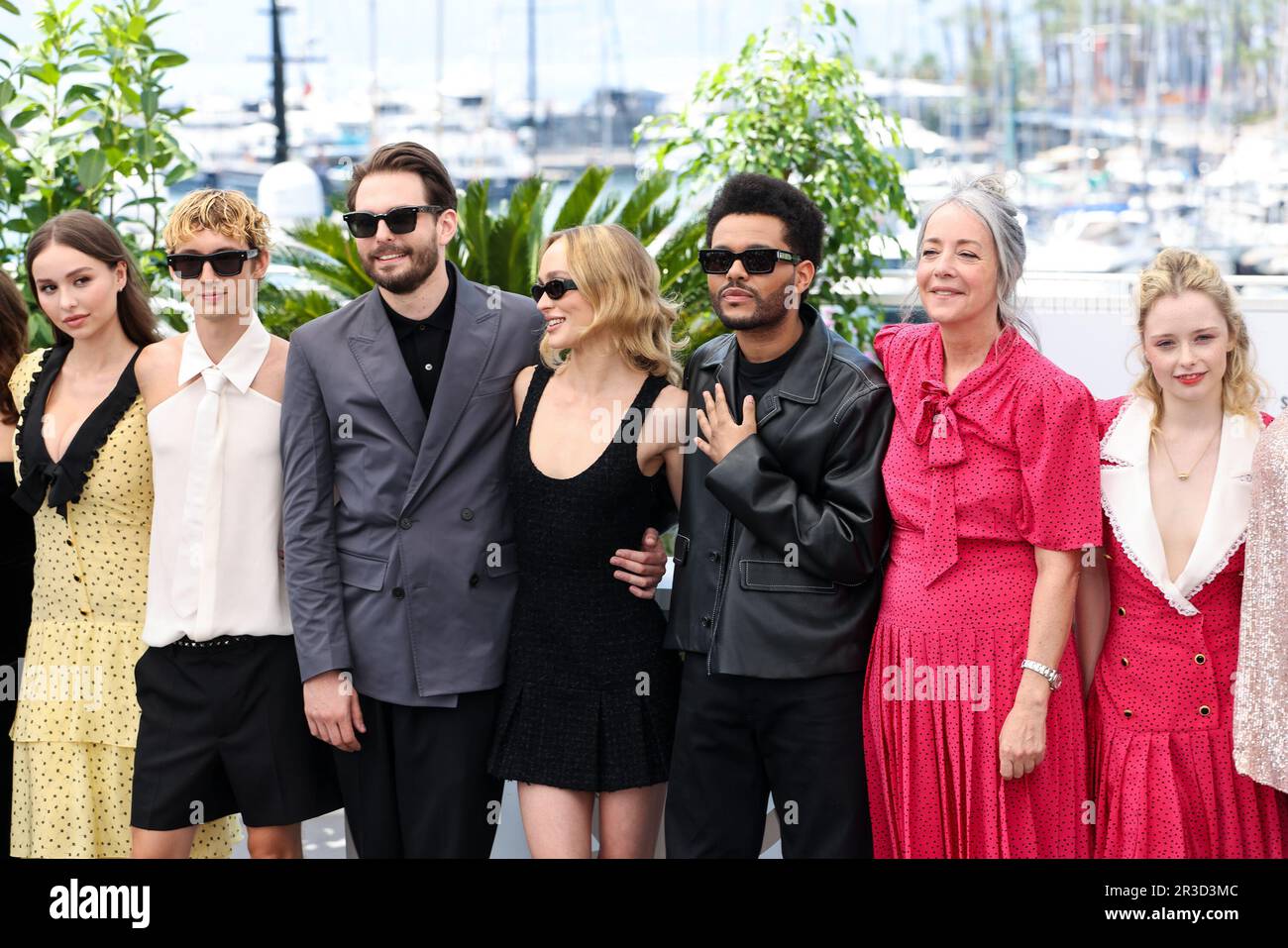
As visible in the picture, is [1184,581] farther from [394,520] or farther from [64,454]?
[64,454]

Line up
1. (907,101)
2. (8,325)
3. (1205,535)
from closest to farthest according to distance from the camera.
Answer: (1205,535)
(8,325)
(907,101)

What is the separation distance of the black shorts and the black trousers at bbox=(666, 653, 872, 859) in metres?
1.01

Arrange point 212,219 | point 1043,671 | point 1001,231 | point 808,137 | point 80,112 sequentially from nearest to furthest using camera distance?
point 1043,671 < point 1001,231 < point 212,219 < point 80,112 < point 808,137

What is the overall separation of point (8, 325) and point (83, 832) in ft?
4.78

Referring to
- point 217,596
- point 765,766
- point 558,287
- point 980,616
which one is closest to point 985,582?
point 980,616

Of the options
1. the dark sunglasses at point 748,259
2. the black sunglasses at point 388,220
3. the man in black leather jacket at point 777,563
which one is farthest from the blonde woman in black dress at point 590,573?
the black sunglasses at point 388,220

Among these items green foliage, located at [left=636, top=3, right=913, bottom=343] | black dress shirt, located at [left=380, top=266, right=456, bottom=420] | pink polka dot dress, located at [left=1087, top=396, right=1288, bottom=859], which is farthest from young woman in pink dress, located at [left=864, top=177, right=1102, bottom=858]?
green foliage, located at [left=636, top=3, right=913, bottom=343]

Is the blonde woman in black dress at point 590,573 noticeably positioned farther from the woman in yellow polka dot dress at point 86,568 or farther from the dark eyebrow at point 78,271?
the dark eyebrow at point 78,271

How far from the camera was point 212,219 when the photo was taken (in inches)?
141

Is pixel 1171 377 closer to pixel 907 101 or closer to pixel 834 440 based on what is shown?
pixel 834 440

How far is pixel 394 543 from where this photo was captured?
355 cm

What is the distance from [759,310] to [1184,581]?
1.15 m

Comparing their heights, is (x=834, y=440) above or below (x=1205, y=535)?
above

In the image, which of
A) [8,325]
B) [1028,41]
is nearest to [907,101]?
[1028,41]
